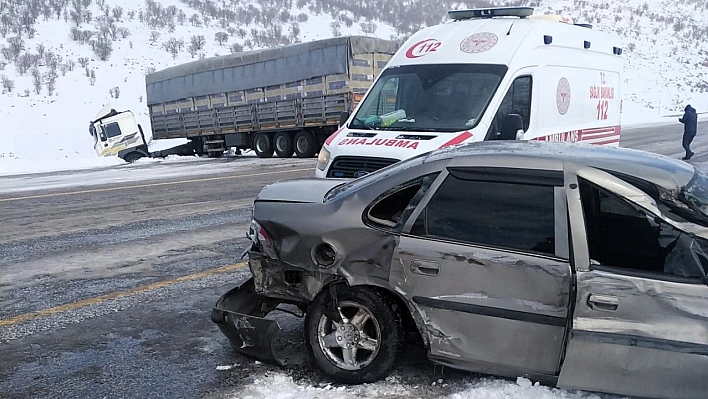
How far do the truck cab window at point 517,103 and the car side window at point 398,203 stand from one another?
3286 millimetres

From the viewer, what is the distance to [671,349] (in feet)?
10.2

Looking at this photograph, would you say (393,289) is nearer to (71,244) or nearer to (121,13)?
(71,244)

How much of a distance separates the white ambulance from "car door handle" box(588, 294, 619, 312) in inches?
128

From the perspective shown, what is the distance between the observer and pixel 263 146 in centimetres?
2248

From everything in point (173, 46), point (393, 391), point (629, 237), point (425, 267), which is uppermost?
point (173, 46)

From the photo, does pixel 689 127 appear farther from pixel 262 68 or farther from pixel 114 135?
pixel 114 135

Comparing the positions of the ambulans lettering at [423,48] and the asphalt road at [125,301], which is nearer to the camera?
the asphalt road at [125,301]

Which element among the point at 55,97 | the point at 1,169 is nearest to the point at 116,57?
the point at 55,97

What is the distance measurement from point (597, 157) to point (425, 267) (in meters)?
1.18

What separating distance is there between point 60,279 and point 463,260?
4.40m

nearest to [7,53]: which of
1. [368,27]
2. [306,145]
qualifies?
[306,145]

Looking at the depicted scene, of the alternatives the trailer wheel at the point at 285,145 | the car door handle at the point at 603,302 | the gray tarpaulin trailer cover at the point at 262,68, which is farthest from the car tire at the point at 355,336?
the trailer wheel at the point at 285,145

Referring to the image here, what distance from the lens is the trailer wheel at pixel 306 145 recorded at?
20.9m

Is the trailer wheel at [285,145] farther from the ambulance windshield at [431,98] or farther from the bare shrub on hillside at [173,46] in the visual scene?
the bare shrub on hillside at [173,46]
